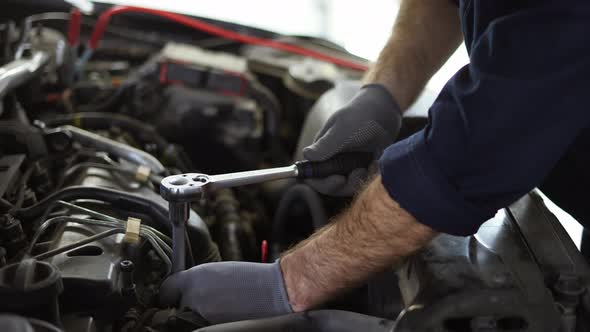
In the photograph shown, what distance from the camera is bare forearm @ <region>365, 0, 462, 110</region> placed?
1196mm

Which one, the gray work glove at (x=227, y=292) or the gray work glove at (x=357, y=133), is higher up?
the gray work glove at (x=357, y=133)

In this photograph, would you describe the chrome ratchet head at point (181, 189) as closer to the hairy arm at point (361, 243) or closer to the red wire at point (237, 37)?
the hairy arm at point (361, 243)

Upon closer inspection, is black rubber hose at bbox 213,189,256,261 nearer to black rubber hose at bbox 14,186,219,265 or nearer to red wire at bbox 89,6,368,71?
black rubber hose at bbox 14,186,219,265

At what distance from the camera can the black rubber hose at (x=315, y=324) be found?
84 cm


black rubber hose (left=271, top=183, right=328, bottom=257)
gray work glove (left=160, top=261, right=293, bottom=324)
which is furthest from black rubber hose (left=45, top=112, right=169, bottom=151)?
gray work glove (left=160, top=261, right=293, bottom=324)

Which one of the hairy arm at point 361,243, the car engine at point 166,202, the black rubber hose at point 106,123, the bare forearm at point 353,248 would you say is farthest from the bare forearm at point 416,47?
the black rubber hose at point 106,123

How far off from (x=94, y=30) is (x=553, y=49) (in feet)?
4.72

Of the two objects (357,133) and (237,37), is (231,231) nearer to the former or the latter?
(357,133)

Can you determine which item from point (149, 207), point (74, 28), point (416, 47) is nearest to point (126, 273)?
point (149, 207)

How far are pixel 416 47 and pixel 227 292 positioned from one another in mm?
631

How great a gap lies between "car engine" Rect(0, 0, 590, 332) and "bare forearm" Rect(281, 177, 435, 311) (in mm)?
45

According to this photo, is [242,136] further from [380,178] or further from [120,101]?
[380,178]

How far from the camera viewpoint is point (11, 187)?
1.06m

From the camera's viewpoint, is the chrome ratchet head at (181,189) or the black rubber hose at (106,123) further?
the black rubber hose at (106,123)
